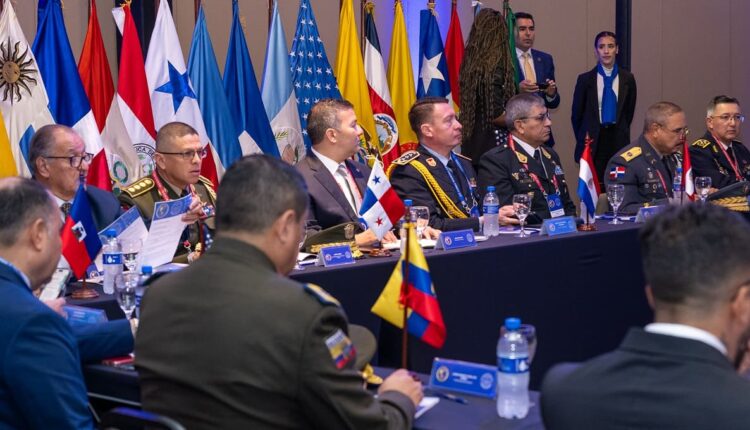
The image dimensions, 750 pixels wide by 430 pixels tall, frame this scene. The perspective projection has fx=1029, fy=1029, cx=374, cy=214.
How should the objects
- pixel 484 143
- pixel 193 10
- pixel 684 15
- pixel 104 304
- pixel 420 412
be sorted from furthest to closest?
pixel 684 15 → pixel 484 143 → pixel 193 10 → pixel 104 304 → pixel 420 412

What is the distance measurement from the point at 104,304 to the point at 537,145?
334 centimetres

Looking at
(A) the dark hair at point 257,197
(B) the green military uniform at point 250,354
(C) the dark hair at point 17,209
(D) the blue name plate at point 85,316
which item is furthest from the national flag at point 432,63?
(B) the green military uniform at point 250,354

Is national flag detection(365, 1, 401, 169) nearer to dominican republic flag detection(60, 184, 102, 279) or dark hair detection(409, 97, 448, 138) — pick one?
dark hair detection(409, 97, 448, 138)

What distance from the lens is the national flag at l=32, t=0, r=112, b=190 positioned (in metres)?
5.46

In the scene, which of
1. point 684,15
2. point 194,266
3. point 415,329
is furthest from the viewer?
point 684,15

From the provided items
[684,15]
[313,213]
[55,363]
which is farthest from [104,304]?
[684,15]

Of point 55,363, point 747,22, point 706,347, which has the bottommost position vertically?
point 55,363

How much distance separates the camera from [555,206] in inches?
221

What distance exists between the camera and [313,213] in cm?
504

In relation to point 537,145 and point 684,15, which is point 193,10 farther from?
point 684,15

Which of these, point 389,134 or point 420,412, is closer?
point 420,412

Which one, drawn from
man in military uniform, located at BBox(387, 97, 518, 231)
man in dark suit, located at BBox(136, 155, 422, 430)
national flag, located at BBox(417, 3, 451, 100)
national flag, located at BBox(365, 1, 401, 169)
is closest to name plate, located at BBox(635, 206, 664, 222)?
man in military uniform, located at BBox(387, 97, 518, 231)

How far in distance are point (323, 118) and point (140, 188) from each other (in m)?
1.11

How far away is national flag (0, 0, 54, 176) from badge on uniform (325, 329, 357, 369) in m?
3.57
